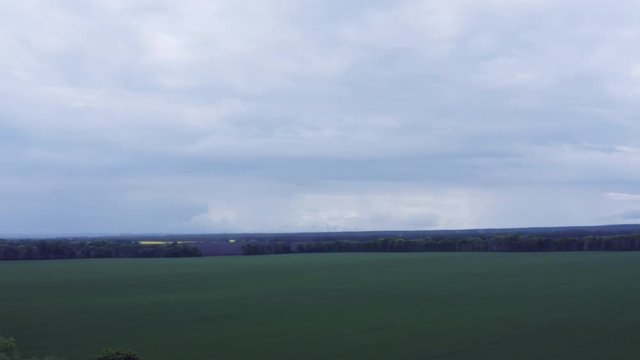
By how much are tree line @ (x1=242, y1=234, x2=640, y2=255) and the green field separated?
46072mm

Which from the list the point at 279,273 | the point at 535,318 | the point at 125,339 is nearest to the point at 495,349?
the point at 535,318

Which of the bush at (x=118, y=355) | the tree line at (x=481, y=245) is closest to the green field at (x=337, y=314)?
the bush at (x=118, y=355)

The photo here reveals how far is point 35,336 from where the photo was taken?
1470 inches

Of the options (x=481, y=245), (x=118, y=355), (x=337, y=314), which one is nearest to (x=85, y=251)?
(x=481, y=245)

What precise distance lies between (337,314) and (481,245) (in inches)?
3886

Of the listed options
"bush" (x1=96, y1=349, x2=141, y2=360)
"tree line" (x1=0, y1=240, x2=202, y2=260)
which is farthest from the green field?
"tree line" (x1=0, y1=240, x2=202, y2=260)

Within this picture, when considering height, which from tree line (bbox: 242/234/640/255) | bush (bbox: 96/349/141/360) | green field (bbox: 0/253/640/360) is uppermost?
tree line (bbox: 242/234/640/255)

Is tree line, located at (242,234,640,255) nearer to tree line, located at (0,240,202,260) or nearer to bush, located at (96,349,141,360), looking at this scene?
tree line, located at (0,240,202,260)

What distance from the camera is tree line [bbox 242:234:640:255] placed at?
126m

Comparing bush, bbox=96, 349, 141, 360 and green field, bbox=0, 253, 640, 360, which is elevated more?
bush, bbox=96, 349, 141, 360

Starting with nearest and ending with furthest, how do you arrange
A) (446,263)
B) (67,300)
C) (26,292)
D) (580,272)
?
1. (67,300)
2. (26,292)
3. (580,272)
4. (446,263)

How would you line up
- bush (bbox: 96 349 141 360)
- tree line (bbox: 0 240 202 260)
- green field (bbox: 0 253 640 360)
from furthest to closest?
tree line (bbox: 0 240 202 260) < green field (bbox: 0 253 640 360) < bush (bbox: 96 349 141 360)

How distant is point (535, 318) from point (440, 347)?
38.8 ft

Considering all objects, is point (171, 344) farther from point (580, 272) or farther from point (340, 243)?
point (340, 243)
